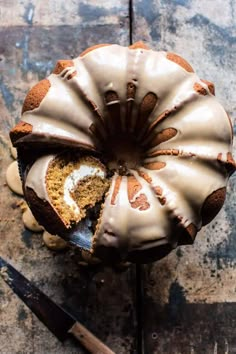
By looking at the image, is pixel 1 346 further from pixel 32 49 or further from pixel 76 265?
pixel 32 49

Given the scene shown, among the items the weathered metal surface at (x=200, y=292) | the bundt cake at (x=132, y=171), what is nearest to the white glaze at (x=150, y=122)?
the bundt cake at (x=132, y=171)

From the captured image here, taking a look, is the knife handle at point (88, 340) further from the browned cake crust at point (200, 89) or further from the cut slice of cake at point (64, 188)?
the browned cake crust at point (200, 89)

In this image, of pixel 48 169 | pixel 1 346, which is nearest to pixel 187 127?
pixel 48 169

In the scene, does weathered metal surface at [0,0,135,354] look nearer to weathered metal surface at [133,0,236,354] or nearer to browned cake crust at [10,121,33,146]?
weathered metal surface at [133,0,236,354]

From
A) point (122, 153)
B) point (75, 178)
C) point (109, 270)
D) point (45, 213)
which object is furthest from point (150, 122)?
point (109, 270)

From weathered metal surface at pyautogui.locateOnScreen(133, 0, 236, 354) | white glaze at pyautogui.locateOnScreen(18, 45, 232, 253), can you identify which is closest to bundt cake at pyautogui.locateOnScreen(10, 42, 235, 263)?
white glaze at pyautogui.locateOnScreen(18, 45, 232, 253)

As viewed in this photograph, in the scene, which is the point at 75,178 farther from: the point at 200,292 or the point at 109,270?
the point at 200,292

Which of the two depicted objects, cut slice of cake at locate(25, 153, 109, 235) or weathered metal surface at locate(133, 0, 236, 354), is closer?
cut slice of cake at locate(25, 153, 109, 235)

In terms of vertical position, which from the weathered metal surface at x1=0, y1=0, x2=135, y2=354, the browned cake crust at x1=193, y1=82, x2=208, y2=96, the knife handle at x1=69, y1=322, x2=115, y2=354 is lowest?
the knife handle at x1=69, y1=322, x2=115, y2=354
